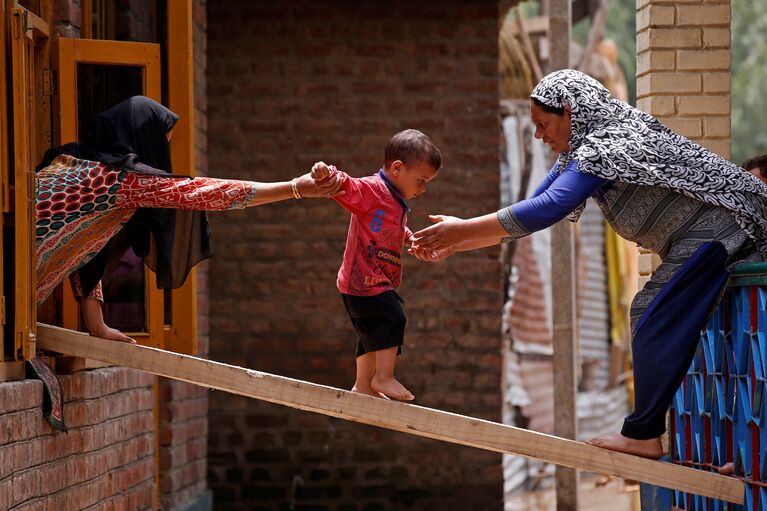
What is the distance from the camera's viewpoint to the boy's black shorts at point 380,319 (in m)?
4.99

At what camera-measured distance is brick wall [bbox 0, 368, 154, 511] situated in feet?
14.2

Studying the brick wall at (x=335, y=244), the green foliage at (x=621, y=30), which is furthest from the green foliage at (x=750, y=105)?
the brick wall at (x=335, y=244)

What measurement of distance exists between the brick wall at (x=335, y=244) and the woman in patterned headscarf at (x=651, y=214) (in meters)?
4.03

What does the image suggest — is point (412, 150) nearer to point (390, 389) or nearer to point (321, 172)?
point (321, 172)

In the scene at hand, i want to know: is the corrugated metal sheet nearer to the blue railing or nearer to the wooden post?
the wooden post

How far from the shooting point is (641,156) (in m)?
4.71

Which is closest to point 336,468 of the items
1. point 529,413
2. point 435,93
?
point 435,93

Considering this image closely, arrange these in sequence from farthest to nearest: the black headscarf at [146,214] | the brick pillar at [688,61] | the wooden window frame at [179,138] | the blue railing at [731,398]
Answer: the brick pillar at [688,61] → the wooden window frame at [179,138] → the black headscarf at [146,214] → the blue railing at [731,398]

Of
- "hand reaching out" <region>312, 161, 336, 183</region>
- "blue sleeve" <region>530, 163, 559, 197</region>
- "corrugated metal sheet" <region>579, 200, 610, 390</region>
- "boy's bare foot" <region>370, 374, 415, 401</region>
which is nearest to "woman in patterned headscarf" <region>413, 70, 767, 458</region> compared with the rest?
"blue sleeve" <region>530, 163, 559, 197</region>

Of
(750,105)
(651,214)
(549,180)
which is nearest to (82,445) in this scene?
(549,180)

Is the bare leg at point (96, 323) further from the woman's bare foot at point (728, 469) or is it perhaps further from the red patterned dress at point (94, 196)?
the woman's bare foot at point (728, 469)

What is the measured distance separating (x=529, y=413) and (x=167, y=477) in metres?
5.38

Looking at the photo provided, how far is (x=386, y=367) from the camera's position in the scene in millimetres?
5031

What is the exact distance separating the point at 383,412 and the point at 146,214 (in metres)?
1.24
